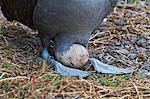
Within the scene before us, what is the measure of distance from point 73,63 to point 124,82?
0.34 meters

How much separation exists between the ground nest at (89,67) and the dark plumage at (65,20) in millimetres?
136

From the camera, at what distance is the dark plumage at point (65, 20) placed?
249 cm

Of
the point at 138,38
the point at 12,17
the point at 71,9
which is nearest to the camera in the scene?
the point at 71,9

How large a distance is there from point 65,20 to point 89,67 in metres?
0.36

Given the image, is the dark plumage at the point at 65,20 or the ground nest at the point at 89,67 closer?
the ground nest at the point at 89,67

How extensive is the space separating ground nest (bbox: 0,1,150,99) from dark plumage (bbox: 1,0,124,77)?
0.14 metres

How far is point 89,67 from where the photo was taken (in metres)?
2.72

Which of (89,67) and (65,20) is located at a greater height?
(65,20)

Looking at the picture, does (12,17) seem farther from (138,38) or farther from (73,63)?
(138,38)

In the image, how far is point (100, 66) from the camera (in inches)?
106

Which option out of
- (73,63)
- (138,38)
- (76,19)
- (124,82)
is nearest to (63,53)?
(73,63)

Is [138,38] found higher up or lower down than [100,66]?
higher up

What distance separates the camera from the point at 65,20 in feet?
8.29

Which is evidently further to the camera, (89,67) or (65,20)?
(89,67)
